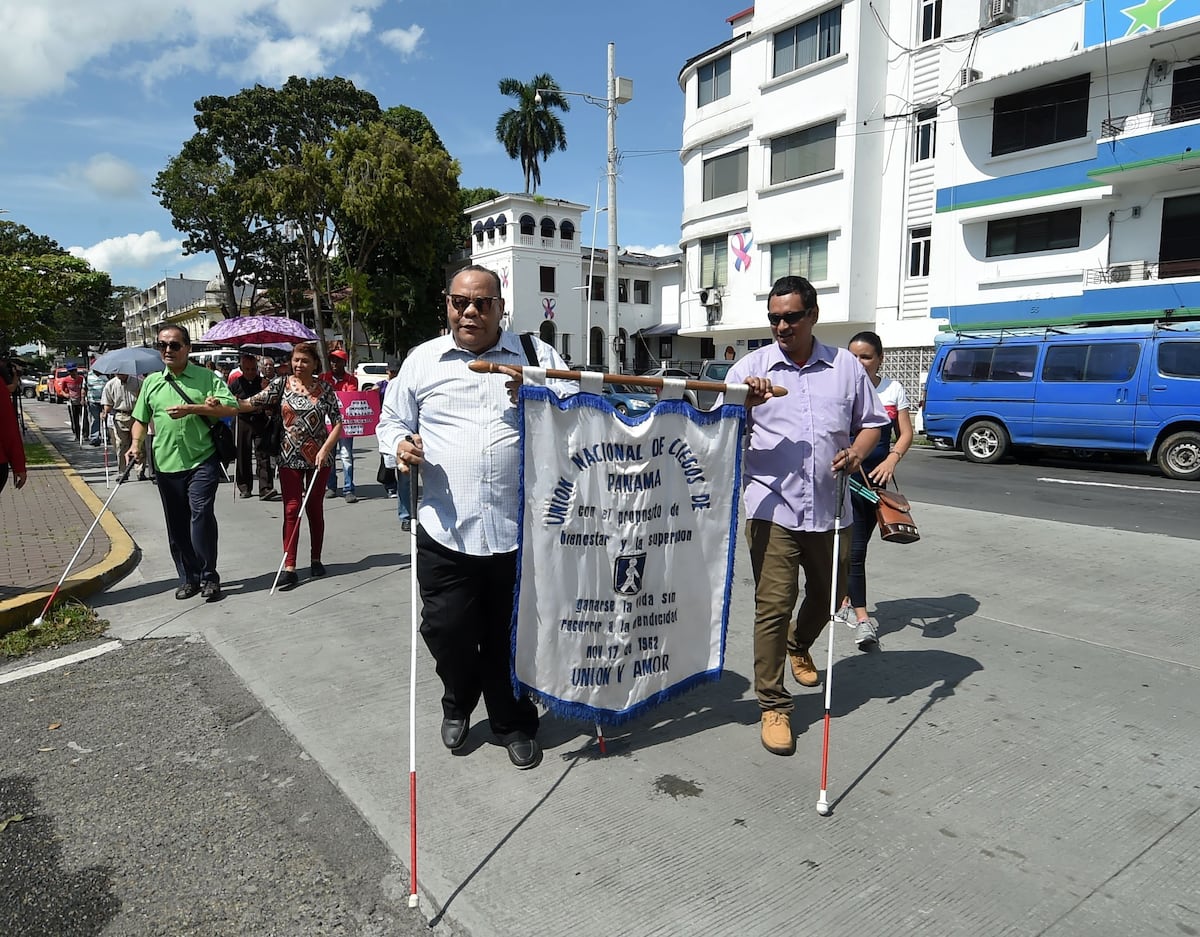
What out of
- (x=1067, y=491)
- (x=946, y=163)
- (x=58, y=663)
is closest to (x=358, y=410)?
(x=58, y=663)

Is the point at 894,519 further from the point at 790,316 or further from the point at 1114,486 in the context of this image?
the point at 1114,486

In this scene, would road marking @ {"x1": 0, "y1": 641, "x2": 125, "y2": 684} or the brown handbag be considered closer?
the brown handbag

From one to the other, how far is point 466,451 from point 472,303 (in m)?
0.60

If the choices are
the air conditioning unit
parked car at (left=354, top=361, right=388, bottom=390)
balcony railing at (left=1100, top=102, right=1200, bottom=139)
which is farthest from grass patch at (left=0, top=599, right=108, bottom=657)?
parked car at (left=354, top=361, right=388, bottom=390)

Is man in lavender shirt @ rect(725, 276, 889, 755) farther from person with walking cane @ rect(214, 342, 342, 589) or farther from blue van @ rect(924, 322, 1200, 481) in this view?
blue van @ rect(924, 322, 1200, 481)

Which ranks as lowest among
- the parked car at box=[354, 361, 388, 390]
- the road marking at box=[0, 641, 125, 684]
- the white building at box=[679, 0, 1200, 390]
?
the road marking at box=[0, 641, 125, 684]

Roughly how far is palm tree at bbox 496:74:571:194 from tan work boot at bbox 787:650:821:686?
53.9 meters

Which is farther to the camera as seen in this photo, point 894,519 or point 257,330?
point 257,330

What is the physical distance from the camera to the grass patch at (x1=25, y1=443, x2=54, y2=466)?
13.8m

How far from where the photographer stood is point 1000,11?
2036cm

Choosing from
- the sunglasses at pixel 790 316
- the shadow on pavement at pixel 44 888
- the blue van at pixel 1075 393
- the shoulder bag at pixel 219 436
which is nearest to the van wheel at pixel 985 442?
the blue van at pixel 1075 393

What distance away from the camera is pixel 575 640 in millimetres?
3271

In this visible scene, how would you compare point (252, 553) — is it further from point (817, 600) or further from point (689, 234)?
point (689, 234)

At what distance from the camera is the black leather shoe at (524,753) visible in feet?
10.9
